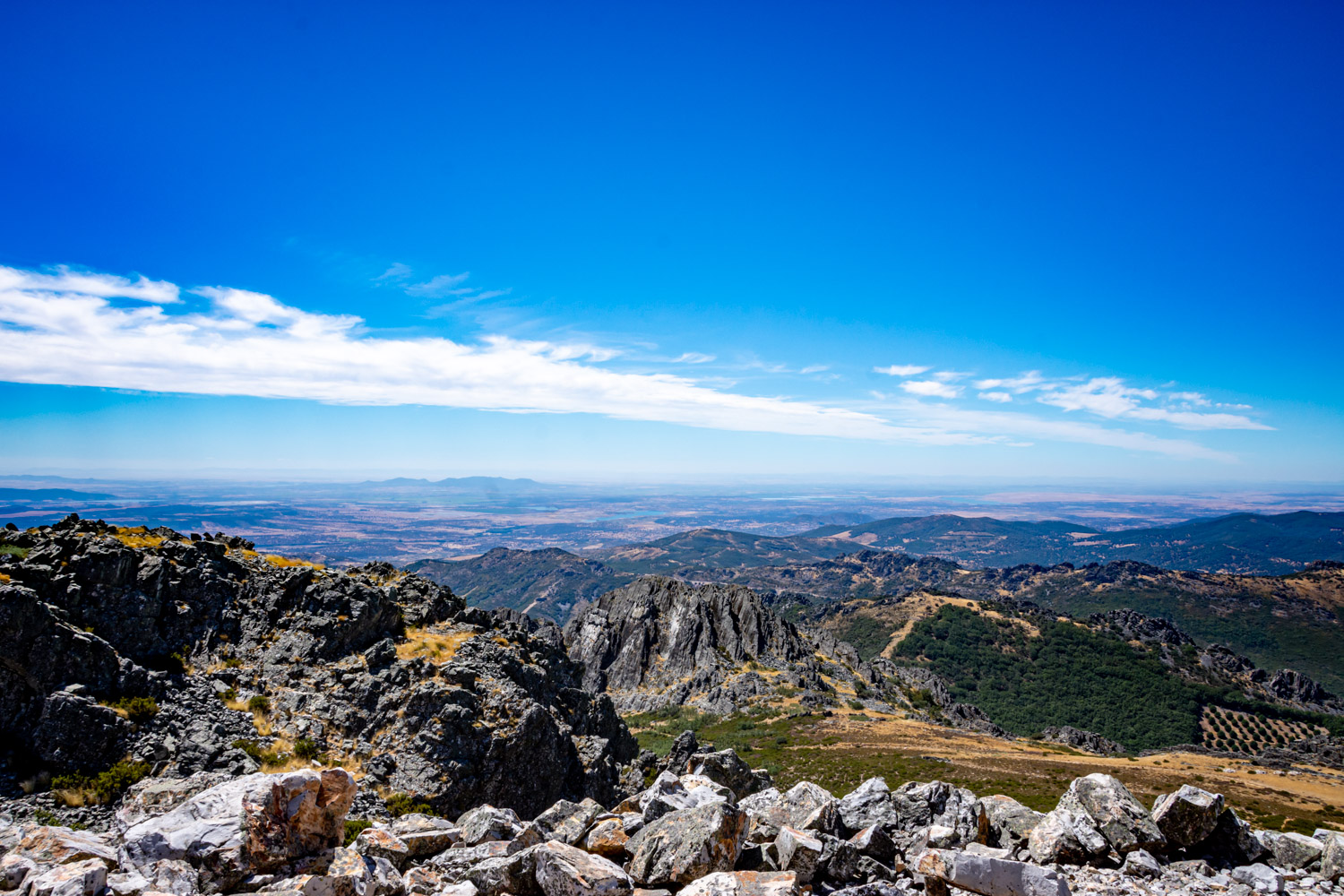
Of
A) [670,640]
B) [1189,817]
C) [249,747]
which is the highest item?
[1189,817]

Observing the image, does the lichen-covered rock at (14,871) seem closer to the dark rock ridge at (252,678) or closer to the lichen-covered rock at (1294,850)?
the dark rock ridge at (252,678)

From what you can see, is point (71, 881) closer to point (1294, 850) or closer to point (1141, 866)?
point (1141, 866)

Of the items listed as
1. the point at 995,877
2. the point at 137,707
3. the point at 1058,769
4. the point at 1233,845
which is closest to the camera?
the point at 995,877

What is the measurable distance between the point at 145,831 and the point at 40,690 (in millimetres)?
8936

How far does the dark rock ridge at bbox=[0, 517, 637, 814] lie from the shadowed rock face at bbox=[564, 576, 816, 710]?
74931 millimetres

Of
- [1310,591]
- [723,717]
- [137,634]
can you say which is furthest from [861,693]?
[1310,591]

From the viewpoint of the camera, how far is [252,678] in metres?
17.4

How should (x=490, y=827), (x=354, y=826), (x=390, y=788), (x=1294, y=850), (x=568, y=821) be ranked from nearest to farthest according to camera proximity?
(x=1294, y=850) → (x=490, y=827) → (x=568, y=821) → (x=354, y=826) → (x=390, y=788)

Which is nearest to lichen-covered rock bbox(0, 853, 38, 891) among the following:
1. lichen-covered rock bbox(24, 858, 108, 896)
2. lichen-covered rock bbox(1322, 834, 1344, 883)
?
lichen-covered rock bbox(24, 858, 108, 896)

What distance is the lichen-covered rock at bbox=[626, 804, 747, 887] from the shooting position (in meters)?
8.28

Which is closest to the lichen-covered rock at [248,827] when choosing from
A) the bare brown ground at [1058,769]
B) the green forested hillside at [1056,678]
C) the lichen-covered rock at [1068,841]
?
the lichen-covered rock at [1068,841]

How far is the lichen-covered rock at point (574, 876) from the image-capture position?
25.8 ft

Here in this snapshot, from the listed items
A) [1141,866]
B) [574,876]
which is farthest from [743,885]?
[1141,866]

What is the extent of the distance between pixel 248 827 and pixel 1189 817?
1493cm
